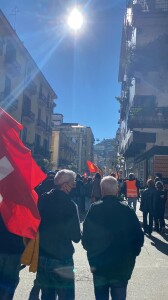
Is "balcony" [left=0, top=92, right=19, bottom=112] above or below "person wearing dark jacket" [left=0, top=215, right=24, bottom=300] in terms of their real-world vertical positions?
above

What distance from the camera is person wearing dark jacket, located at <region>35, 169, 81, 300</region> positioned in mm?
3344

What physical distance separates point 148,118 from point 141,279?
1531cm

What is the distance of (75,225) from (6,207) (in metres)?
0.83

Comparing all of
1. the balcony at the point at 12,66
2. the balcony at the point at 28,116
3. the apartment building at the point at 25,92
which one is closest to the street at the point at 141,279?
the apartment building at the point at 25,92

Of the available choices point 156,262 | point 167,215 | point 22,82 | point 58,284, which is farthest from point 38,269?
point 22,82

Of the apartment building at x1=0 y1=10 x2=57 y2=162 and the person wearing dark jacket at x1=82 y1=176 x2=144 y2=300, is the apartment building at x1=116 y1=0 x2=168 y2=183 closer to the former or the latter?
the apartment building at x1=0 y1=10 x2=57 y2=162

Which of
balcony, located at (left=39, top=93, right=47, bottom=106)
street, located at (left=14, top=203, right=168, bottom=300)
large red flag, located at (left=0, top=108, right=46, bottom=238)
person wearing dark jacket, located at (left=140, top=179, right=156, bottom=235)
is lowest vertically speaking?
street, located at (left=14, top=203, right=168, bottom=300)

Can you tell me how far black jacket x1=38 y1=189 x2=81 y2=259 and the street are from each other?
163cm

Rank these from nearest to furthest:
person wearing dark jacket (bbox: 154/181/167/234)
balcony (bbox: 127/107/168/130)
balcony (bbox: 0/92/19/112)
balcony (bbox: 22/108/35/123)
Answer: person wearing dark jacket (bbox: 154/181/167/234), balcony (bbox: 127/107/168/130), balcony (bbox: 0/92/19/112), balcony (bbox: 22/108/35/123)

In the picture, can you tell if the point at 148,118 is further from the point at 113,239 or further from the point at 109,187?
the point at 113,239

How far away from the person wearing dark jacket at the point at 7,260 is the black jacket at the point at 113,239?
0.71 meters

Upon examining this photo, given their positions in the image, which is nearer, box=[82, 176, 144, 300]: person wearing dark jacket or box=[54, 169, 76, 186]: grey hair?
box=[82, 176, 144, 300]: person wearing dark jacket

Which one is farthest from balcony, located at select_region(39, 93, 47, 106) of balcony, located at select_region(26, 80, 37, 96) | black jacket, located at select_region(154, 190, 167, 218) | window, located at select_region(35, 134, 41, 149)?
black jacket, located at select_region(154, 190, 167, 218)

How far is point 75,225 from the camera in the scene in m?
3.42
